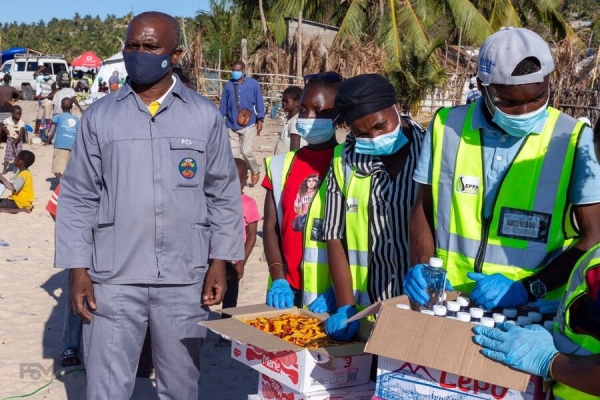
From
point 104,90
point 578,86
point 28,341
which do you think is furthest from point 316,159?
point 104,90

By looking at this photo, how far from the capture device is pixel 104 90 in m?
29.0

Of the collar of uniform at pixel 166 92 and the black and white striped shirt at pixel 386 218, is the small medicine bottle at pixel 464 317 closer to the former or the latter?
the black and white striped shirt at pixel 386 218

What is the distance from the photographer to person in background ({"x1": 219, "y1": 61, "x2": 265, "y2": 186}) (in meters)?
11.5

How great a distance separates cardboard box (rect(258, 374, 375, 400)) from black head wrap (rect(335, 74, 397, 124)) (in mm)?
1095

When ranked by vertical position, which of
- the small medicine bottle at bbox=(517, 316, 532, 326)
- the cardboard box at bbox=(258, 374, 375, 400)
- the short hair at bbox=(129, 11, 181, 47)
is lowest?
the cardboard box at bbox=(258, 374, 375, 400)

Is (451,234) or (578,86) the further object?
(578,86)

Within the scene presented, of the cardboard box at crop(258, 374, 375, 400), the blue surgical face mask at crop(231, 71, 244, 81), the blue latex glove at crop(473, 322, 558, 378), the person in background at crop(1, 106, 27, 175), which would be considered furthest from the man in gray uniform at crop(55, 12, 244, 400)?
the person in background at crop(1, 106, 27, 175)

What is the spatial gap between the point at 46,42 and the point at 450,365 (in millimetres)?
67423

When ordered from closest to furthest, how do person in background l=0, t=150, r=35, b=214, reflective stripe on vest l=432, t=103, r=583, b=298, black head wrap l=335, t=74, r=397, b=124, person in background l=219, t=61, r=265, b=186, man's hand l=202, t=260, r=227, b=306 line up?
reflective stripe on vest l=432, t=103, r=583, b=298 < black head wrap l=335, t=74, r=397, b=124 < man's hand l=202, t=260, r=227, b=306 < person in background l=0, t=150, r=35, b=214 < person in background l=219, t=61, r=265, b=186

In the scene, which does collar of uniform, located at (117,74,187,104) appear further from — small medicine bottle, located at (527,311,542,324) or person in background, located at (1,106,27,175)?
person in background, located at (1,106,27,175)

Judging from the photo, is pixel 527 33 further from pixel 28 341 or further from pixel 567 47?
pixel 567 47

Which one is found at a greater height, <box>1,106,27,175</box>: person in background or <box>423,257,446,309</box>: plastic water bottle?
<box>1,106,27,175</box>: person in background

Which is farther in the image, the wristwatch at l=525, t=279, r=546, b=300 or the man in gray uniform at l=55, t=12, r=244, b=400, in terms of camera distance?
the man in gray uniform at l=55, t=12, r=244, b=400

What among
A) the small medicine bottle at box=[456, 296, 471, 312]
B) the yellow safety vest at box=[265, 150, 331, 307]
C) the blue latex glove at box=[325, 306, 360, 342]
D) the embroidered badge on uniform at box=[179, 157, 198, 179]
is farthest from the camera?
the yellow safety vest at box=[265, 150, 331, 307]
